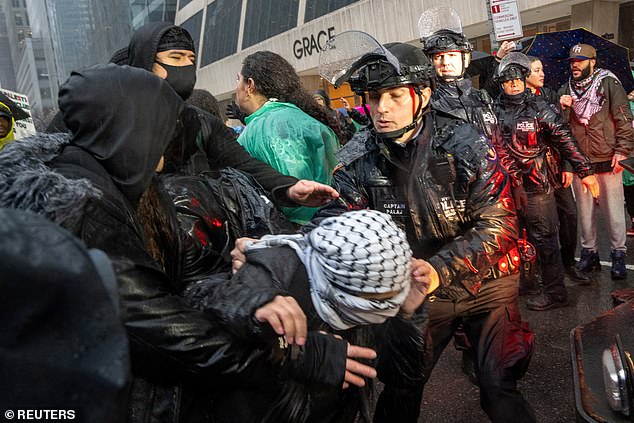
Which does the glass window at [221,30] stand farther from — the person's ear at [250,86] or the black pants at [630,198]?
the person's ear at [250,86]

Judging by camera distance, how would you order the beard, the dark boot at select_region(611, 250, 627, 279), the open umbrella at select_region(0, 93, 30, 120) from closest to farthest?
the open umbrella at select_region(0, 93, 30, 120)
the dark boot at select_region(611, 250, 627, 279)
the beard

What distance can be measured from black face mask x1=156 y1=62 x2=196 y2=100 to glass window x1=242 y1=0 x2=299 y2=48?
21.9 m

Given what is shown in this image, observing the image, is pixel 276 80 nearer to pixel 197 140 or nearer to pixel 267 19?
pixel 197 140

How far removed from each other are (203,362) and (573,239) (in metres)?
5.74

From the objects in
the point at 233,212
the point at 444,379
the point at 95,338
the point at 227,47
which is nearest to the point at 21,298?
the point at 95,338

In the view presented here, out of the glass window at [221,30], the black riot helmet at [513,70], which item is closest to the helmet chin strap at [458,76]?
the black riot helmet at [513,70]

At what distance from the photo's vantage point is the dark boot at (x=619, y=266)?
6238 millimetres

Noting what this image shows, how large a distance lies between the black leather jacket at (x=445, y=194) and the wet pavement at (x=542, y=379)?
4.21 feet

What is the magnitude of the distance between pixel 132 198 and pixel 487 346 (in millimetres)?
1936

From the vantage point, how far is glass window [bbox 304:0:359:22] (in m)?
21.3

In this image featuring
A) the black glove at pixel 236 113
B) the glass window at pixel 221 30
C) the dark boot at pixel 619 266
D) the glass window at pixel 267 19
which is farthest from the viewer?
the glass window at pixel 221 30

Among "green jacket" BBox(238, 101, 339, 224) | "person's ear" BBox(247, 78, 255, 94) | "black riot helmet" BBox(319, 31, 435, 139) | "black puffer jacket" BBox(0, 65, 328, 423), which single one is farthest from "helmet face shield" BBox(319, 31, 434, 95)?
"black puffer jacket" BBox(0, 65, 328, 423)

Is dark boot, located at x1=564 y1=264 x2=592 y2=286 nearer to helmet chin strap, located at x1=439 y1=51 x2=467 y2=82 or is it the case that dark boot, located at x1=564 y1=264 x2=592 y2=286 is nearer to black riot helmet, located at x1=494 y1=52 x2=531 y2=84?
black riot helmet, located at x1=494 y1=52 x2=531 y2=84

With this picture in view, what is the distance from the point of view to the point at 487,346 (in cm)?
295
